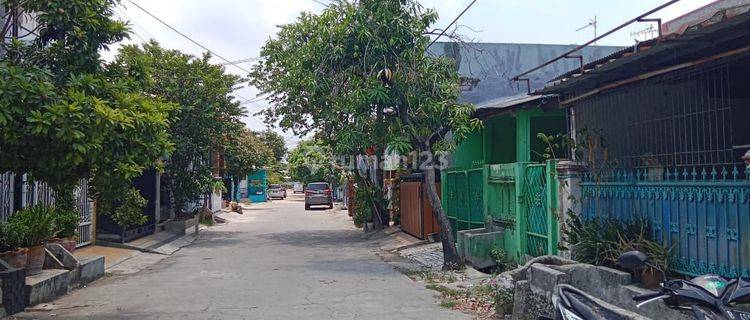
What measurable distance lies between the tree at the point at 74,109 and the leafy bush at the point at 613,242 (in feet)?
16.3

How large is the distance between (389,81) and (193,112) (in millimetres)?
8610

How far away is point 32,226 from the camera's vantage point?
358 inches

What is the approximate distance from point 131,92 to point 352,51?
5611 millimetres

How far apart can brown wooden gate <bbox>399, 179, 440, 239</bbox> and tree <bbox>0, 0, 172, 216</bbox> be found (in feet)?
29.0

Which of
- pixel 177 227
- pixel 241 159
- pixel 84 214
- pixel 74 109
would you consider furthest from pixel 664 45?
pixel 241 159

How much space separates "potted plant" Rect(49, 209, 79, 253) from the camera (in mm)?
10698

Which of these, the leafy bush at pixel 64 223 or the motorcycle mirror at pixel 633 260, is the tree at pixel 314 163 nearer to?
the leafy bush at pixel 64 223

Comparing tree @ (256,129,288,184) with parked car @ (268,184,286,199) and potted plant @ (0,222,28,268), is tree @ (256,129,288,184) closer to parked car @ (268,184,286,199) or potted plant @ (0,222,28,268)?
parked car @ (268,184,286,199)

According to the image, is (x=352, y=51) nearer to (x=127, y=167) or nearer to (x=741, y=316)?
(x=127, y=167)

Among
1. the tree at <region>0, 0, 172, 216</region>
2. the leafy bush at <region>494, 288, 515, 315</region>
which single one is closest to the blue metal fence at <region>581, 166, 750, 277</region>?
the leafy bush at <region>494, 288, 515, 315</region>

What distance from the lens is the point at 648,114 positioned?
715 centimetres

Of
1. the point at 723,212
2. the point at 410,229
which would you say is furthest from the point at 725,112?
the point at 410,229

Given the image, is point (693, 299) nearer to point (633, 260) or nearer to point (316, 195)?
point (633, 260)

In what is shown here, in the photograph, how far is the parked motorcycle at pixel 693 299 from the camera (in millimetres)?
3188
